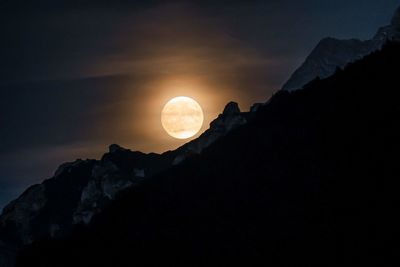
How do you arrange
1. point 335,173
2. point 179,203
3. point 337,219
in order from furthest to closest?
point 179,203 → point 335,173 → point 337,219

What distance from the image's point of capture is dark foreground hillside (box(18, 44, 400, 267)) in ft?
370

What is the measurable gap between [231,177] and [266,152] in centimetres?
1062

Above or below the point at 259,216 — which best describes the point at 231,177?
above

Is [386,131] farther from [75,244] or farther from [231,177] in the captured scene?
[75,244]

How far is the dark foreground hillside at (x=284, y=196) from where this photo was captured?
112725 millimetres

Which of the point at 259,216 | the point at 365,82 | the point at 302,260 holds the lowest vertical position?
the point at 302,260

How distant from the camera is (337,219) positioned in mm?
115500

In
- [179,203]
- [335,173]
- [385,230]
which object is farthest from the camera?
[179,203]

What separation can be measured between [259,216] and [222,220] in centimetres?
965

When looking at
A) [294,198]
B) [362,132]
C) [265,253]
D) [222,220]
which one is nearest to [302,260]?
[265,253]

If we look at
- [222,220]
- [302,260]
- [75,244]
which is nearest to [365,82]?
[222,220]

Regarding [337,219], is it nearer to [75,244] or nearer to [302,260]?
[302,260]

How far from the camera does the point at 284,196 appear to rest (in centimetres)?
13212

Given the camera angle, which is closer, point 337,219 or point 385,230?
point 385,230
